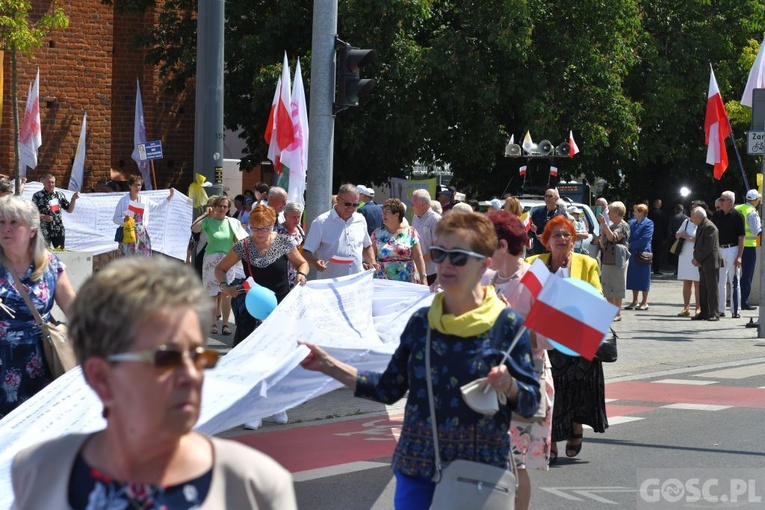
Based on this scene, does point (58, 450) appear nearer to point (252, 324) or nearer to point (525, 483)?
point (525, 483)

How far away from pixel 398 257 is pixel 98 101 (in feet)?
59.5

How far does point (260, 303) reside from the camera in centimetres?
893

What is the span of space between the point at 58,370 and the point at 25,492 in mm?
4083

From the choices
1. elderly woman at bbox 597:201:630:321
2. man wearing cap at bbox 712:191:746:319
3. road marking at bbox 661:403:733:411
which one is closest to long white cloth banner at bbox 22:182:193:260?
elderly woman at bbox 597:201:630:321

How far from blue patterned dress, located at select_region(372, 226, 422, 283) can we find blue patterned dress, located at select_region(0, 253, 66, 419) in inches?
244

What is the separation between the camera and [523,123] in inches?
1180

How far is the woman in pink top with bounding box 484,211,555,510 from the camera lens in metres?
6.20

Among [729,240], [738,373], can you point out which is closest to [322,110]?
[738,373]

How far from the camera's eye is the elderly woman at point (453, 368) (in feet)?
14.7

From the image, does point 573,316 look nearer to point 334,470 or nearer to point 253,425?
point 334,470

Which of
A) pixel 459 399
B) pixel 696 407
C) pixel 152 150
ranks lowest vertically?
pixel 696 407

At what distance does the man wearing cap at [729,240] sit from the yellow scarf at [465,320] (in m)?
15.6

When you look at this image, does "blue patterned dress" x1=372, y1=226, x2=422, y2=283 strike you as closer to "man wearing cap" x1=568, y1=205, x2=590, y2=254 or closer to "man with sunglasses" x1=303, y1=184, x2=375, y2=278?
"man with sunglasses" x1=303, y1=184, x2=375, y2=278

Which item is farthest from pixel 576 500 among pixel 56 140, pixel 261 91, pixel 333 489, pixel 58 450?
pixel 56 140
